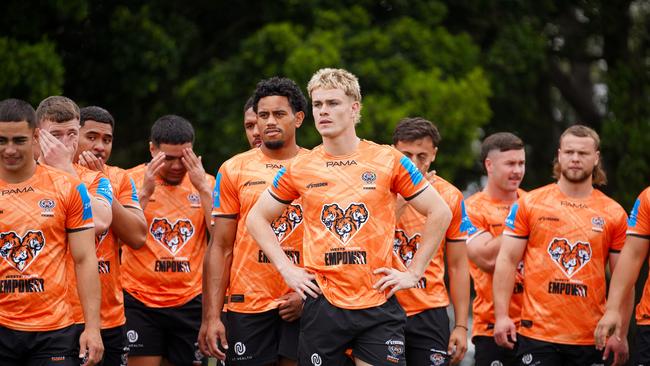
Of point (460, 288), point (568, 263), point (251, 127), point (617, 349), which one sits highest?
point (251, 127)

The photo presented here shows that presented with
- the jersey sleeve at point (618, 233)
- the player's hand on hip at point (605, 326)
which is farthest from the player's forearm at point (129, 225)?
the jersey sleeve at point (618, 233)

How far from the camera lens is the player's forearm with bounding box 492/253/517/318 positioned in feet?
29.0

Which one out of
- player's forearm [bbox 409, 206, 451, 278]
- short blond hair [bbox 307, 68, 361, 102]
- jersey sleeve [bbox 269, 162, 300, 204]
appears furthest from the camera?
jersey sleeve [bbox 269, 162, 300, 204]

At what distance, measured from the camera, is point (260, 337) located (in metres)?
8.05

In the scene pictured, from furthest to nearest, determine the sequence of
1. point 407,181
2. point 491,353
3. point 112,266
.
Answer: point 491,353, point 112,266, point 407,181

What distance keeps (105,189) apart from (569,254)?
3.73m

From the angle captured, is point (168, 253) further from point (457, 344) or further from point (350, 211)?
point (350, 211)

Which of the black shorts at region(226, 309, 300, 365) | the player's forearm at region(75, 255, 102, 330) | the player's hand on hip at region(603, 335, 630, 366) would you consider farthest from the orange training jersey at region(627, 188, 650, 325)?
the player's forearm at region(75, 255, 102, 330)

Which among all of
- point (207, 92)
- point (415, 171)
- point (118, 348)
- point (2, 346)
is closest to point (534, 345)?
point (415, 171)

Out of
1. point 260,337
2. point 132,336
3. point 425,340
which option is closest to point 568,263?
point 425,340

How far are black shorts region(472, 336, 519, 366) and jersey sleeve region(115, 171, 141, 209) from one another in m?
3.39

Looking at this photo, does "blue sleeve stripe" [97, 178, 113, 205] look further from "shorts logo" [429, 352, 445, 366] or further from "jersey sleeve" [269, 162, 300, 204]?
"shorts logo" [429, 352, 445, 366]

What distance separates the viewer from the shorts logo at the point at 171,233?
941cm

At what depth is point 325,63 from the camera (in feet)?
58.7
